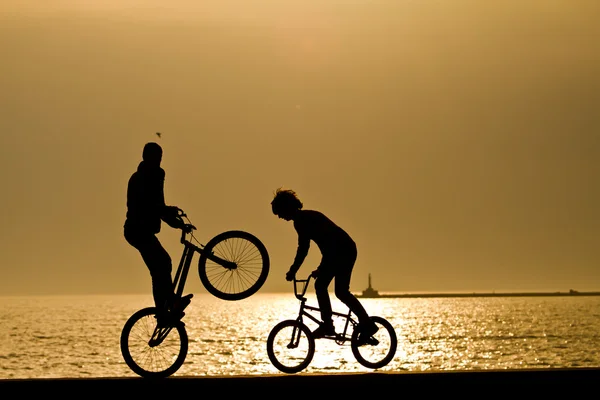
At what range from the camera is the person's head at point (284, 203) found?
12.6 m

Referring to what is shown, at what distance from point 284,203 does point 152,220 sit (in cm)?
199

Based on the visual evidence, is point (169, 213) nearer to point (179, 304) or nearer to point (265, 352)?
point (179, 304)

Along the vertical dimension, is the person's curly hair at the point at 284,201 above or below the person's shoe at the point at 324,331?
above

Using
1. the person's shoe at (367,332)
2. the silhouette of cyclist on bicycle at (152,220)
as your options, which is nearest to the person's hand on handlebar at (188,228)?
the silhouette of cyclist on bicycle at (152,220)

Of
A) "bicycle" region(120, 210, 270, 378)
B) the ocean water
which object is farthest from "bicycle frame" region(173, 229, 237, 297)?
the ocean water

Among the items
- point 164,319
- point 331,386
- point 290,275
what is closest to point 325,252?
point 290,275

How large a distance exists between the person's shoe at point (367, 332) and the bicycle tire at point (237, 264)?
6.96 ft

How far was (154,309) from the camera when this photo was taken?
477 inches

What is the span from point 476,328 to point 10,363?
372 ft

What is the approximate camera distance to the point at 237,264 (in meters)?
12.5

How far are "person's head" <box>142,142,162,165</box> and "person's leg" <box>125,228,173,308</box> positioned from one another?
1.02 metres

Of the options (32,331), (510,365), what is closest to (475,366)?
(510,365)

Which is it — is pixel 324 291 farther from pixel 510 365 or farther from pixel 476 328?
pixel 476 328

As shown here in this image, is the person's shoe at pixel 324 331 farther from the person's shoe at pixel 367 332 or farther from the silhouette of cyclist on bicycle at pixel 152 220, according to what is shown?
the silhouette of cyclist on bicycle at pixel 152 220
